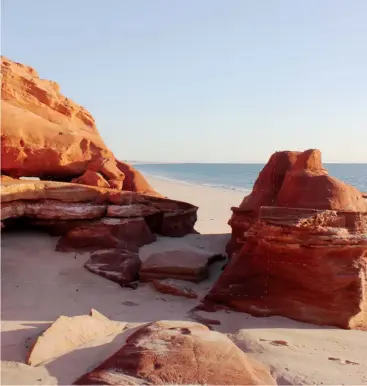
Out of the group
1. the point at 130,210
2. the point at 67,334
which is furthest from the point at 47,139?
the point at 67,334

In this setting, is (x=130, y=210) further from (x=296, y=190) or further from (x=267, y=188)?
(x=296, y=190)

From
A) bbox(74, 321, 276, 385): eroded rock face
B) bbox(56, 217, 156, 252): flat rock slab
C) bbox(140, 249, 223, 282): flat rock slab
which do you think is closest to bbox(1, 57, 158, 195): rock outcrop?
bbox(56, 217, 156, 252): flat rock slab

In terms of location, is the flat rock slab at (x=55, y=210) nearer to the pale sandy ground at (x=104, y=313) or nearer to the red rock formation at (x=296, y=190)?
the pale sandy ground at (x=104, y=313)

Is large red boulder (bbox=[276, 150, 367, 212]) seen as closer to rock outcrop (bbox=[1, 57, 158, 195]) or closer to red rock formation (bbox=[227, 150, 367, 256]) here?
red rock formation (bbox=[227, 150, 367, 256])

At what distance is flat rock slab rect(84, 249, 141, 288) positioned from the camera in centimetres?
830

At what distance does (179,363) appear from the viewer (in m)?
4.35

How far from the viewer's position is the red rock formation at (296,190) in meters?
7.18

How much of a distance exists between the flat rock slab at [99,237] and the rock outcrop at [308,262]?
304 centimetres

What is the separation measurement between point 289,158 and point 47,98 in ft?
26.2

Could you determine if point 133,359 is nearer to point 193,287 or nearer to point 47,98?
point 193,287

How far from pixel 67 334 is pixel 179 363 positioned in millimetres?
1796

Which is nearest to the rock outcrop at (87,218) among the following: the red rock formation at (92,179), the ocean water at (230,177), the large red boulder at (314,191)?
the red rock formation at (92,179)

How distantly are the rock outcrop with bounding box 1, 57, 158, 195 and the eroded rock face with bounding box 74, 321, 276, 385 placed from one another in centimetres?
698

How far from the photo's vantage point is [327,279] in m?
6.62
